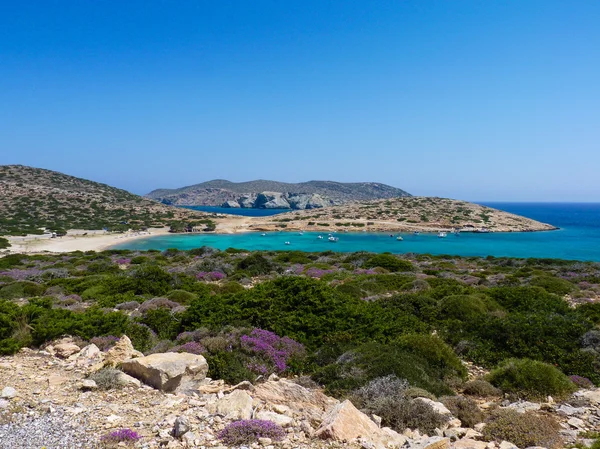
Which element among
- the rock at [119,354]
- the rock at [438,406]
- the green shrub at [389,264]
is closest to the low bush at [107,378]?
the rock at [119,354]

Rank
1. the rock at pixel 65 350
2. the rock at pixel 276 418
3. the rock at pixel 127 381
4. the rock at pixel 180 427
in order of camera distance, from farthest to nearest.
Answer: the rock at pixel 65 350 → the rock at pixel 127 381 → the rock at pixel 276 418 → the rock at pixel 180 427

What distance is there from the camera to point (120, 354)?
7.32 meters

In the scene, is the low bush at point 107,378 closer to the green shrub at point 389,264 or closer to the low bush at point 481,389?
the low bush at point 481,389

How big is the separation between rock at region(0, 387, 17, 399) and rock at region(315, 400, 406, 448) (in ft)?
15.3

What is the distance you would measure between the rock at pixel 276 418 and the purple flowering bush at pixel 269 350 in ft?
6.79

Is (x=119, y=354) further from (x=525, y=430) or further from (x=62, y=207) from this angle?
(x=62, y=207)

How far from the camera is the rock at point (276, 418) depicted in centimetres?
500

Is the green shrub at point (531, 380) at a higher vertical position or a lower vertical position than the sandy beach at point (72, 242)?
higher

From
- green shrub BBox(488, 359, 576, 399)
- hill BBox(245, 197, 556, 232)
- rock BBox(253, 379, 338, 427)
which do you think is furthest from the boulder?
hill BBox(245, 197, 556, 232)

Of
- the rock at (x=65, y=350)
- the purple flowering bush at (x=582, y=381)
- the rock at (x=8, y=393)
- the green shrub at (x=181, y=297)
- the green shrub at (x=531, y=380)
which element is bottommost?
the green shrub at (x=181, y=297)

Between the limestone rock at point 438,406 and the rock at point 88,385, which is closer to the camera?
the limestone rock at point 438,406

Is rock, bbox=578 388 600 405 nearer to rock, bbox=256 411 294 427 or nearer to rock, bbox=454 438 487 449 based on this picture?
rock, bbox=454 438 487 449

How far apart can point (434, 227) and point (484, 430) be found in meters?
91.7

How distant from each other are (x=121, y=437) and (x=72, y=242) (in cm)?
6099
